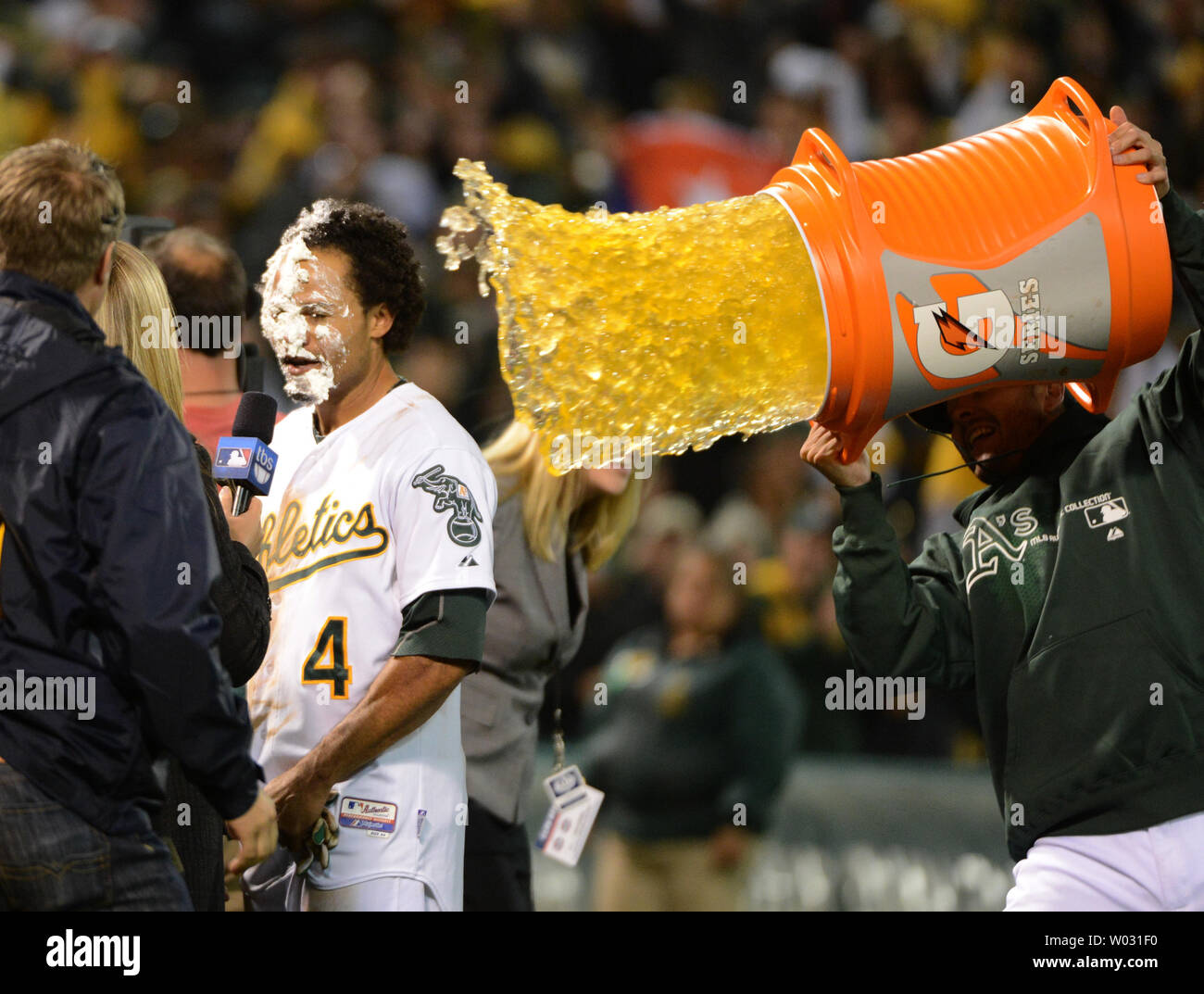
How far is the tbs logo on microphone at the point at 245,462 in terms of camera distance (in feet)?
7.64

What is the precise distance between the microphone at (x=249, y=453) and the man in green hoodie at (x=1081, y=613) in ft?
3.08

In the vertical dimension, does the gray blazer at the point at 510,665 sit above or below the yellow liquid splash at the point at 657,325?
below

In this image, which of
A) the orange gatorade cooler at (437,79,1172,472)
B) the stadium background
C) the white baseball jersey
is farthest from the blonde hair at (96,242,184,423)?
the stadium background

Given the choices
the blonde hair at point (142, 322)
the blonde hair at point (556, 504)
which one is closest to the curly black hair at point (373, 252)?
the blonde hair at point (142, 322)

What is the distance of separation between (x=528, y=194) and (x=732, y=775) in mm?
2919

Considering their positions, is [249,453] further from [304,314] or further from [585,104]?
[585,104]

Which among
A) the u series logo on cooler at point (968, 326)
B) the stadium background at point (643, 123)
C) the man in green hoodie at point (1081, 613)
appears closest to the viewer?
the u series logo on cooler at point (968, 326)

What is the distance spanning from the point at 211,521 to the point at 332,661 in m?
0.36

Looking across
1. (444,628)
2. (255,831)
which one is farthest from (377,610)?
(255,831)

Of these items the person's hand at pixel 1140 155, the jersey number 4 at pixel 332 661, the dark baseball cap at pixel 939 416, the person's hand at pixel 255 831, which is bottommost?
the person's hand at pixel 255 831

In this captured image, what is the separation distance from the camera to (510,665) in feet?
10.5

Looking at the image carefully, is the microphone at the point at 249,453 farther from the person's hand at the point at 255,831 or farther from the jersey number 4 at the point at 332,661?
the person's hand at the point at 255,831
